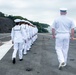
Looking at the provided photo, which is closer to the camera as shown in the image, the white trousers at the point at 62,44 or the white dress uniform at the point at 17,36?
the white trousers at the point at 62,44

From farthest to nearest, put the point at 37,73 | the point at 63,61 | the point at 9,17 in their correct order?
the point at 9,17 < the point at 63,61 < the point at 37,73

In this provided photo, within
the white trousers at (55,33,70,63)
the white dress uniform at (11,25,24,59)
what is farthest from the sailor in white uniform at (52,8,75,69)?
the white dress uniform at (11,25,24,59)

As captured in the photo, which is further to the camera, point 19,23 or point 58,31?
point 19,23

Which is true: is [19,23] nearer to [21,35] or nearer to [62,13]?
[21,35]

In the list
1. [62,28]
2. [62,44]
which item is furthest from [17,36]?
[62,28]

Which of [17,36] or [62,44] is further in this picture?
[17,36]

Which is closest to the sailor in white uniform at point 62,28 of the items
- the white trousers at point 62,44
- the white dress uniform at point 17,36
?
the white trousers at point 62,44

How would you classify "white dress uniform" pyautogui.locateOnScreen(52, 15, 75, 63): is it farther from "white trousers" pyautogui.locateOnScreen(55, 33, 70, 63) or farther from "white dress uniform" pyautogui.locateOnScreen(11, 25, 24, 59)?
"white dress uniform" pyautogui.locateOnScreen(11, 25, 24, 59)

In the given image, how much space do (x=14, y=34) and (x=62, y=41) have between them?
8.98ft

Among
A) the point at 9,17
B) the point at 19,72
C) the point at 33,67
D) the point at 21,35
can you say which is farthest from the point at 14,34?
the point at 9,17

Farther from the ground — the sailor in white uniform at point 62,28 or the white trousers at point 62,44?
the sailor in white uniform at point 62,28

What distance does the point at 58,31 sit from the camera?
11.0 metres

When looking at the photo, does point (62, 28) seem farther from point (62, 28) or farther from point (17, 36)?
point (17, 36)

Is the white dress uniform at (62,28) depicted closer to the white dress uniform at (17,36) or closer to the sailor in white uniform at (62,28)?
the sailor in white uniform at (62,28)
